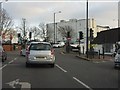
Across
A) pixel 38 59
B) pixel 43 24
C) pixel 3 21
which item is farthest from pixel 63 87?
pixel 43 24

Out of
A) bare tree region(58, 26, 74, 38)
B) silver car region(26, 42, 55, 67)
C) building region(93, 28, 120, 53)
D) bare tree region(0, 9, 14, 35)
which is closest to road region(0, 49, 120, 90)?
silver car region(26, 42, 55, 67)

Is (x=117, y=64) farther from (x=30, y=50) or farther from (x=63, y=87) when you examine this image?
(x=63, y=87)

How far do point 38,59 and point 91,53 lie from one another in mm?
15440

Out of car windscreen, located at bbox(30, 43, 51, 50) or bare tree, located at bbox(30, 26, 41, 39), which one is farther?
bare tree, located at bbox(30, 26, 41, 39)

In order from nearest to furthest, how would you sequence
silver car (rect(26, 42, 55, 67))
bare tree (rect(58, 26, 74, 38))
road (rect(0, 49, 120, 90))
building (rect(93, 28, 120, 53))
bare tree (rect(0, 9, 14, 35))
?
road (rect(0, 49, 120, 90)) → silver car (rect(26, 42, 55, 67)) → building (rect(93, 28, 120, 53)) → bare tree (rect(0, 9, 14, 35)) → bare tree (rect(58, 26, 74, 38))

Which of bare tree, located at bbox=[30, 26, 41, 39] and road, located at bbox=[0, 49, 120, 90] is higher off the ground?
bare tree, located at bbox=[30, 26, 41, 39]

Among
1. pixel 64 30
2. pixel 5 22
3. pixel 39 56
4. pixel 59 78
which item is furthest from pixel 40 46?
pixel 64 30

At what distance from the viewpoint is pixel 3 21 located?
7944 cm

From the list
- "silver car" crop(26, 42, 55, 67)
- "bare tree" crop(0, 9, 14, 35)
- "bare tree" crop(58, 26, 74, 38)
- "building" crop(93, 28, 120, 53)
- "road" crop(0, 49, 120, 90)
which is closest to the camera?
"road" crop(0, 49, 120, 90)

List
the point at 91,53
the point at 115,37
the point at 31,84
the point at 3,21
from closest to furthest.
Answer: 1. the point at 31,84
2. the point at 91,53
3. the point at 115,37
4. the point at 3,21

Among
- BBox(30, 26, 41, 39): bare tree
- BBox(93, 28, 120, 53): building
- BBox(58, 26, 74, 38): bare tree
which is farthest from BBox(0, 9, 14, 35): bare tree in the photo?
BBox(58, 26, 74, 38): bare tree

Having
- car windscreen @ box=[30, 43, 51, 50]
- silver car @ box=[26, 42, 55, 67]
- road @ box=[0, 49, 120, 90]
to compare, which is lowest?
road @ box=[0, 49, 120, 90]

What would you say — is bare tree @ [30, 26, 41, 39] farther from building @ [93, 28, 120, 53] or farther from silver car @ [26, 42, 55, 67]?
silver car @ [26, 42, 55, 67]

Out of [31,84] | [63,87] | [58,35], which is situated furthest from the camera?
[58,35]
